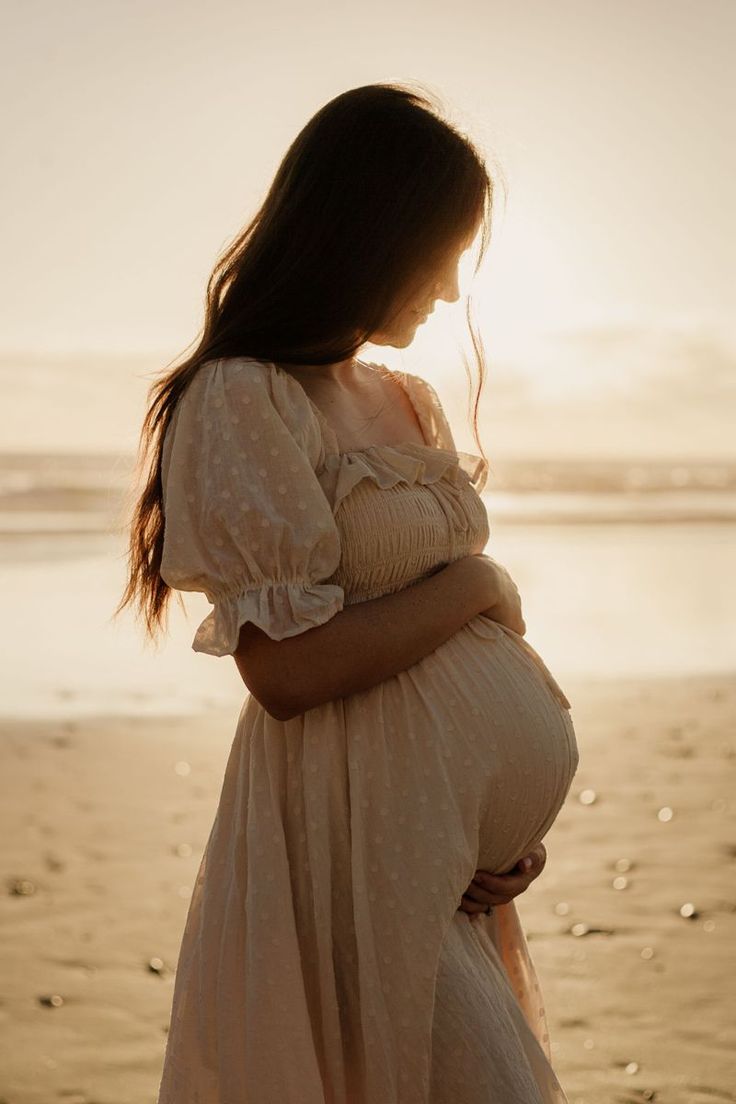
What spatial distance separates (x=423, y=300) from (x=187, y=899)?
377 cm

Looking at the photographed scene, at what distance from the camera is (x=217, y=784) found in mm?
7023

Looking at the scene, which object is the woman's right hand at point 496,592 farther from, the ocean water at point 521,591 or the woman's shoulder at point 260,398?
the ocean water at point 521,591

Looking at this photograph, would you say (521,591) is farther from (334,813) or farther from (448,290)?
(334,813)

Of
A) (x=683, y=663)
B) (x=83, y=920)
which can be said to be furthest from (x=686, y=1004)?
(x=683, y=663)

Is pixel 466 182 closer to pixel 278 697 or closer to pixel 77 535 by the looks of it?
pixel 278 697

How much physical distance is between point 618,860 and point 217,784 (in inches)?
88.0

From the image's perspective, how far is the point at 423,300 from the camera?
2.22 meters

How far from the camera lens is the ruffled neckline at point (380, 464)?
2082 millimetres

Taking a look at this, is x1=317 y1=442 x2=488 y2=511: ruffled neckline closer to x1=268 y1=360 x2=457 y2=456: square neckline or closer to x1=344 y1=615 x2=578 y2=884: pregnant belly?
x1=268 y1=360 x2=457 y2=456: square neckline

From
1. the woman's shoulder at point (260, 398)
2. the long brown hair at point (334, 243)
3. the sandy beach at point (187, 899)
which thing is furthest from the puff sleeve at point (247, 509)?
the sandy beach at point (187, 899)

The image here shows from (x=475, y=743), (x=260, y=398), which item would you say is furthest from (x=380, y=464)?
(x=475, y=743)

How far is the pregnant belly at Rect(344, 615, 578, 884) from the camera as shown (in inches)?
81.8

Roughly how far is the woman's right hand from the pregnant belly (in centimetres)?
2

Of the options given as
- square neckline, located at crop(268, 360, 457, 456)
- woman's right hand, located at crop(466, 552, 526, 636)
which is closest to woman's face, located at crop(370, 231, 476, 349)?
square neckline, located at crop(268, 360, 457, 456)
